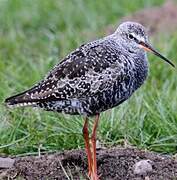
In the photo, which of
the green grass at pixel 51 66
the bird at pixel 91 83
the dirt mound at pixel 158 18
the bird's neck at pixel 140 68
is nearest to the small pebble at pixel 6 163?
the green grass at pixel 51 66

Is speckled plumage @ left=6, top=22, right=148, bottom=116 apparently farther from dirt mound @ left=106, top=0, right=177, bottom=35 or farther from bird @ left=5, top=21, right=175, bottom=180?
dirt mound @ left=106, top=0, right=177, bottom=35

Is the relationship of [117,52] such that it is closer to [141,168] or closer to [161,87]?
[141,168]

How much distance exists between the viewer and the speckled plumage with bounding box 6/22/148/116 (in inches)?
254

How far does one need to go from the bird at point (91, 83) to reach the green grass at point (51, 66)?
0.85 metres

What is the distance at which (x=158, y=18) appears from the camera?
11.8 metres

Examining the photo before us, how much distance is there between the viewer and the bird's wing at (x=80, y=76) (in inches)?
255

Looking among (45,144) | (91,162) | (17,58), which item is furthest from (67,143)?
(17,58)

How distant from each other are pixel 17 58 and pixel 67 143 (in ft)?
9.87

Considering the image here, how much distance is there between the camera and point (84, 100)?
6.49 m

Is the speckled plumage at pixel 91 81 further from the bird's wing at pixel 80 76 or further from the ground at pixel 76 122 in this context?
the ground at pixel 76 122

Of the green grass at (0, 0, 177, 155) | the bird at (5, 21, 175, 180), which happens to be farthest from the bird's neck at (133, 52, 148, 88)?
the green grass at (0, 0, 177, 155)

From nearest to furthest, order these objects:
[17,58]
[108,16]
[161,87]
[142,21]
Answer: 1. [161,87]
2. [17,58]
3. [142,21]
4. [108,16]

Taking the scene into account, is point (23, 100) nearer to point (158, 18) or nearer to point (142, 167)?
point (142, 167)

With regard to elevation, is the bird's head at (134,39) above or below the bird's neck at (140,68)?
above
